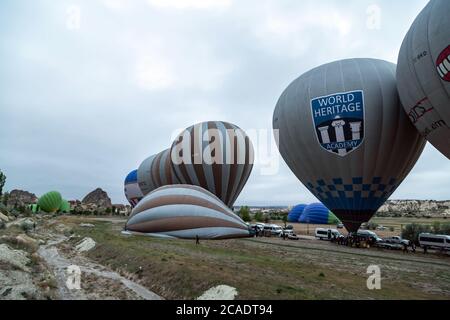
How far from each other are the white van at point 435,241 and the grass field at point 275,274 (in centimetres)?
662

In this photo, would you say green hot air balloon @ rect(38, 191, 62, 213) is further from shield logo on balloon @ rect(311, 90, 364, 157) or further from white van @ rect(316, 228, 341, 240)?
shield logo on balloon @ rect(311, 90, 364, 157)

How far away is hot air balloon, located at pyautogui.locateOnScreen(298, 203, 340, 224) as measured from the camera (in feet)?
250

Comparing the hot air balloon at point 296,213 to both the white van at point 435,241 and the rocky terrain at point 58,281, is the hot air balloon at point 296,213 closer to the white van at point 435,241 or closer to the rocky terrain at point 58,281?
the white van at point 435,241

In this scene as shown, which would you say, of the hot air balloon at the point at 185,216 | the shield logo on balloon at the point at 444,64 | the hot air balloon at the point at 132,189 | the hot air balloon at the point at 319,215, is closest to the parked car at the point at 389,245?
the hot air balloon at the point at 185,216

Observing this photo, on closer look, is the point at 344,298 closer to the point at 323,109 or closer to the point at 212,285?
the point at 212,285

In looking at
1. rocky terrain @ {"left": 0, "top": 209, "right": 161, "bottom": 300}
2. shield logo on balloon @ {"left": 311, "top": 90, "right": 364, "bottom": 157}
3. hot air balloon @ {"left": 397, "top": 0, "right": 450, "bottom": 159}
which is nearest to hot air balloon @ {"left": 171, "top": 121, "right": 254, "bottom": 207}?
shield logo on balloon @ {"left": 311, "top": 90, "right": 364, "bottom": 157}

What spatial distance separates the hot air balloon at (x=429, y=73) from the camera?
18172mm

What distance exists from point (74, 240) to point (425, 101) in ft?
113

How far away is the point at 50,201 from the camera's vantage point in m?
105

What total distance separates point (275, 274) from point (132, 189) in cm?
7758

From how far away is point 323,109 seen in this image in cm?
2741

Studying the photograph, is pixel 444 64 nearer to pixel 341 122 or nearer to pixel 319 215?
pixel 341 122

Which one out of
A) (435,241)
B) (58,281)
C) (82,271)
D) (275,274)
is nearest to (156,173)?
(82,271)
